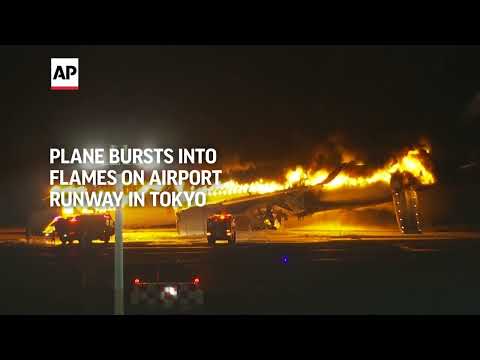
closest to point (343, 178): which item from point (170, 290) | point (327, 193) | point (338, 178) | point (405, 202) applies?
point (338, 178)

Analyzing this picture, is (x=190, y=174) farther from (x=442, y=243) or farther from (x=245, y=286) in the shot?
(x=442, y=243)

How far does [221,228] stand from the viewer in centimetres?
907

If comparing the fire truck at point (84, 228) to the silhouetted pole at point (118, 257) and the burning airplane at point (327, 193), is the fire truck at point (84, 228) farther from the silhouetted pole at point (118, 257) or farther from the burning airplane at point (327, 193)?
the burning airplane at point (327, 193)

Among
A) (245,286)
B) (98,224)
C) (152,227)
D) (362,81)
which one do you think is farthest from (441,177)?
(98,224)

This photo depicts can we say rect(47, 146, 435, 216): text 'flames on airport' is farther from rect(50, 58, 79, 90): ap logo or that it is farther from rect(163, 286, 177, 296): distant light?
rect(50, 58, 79, 90): ap logo

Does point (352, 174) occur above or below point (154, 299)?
above

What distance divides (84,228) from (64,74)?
1767 mm

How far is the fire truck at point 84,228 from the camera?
29.1ft

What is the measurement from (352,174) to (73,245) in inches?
130

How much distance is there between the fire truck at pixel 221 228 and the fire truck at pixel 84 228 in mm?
1109

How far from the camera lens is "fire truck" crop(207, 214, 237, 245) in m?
9.02

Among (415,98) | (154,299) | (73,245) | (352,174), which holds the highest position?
(415,98)

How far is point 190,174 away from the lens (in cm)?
885

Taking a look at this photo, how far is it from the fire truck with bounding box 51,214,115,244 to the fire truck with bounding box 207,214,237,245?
111 cm
